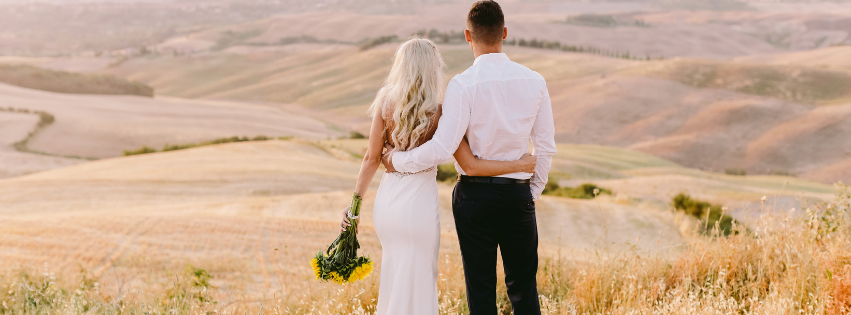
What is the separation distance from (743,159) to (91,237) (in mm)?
45950

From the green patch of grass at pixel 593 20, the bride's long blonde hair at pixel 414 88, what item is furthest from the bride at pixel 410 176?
the green patch of grass at pixel 593 20

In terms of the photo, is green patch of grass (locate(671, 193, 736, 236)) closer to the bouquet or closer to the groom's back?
the groom's back

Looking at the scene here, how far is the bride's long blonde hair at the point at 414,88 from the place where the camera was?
115 inches

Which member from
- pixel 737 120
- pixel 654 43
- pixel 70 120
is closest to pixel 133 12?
pixel 70 120

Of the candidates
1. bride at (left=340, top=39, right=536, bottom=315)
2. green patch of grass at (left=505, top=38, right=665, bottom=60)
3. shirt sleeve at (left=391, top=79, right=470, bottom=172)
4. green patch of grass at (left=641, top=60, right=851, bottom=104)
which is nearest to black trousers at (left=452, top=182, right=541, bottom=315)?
bride at (left=340, top=39, right=536, bottom=315)

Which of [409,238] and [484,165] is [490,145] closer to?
[484,165]

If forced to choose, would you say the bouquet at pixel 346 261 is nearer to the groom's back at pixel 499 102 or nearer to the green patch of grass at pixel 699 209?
the groom's back at pixel 499 102

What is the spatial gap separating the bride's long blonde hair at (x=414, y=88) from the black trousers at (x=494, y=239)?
43cm

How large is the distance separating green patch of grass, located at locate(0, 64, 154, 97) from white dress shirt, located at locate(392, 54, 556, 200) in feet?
263

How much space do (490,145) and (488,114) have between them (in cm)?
18

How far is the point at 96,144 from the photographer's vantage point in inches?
1694

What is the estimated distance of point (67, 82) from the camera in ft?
238

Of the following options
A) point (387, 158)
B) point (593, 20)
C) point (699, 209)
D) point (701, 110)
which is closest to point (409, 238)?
point (387, 158)

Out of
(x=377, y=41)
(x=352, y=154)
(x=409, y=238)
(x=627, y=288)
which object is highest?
(x=409, y=238)
